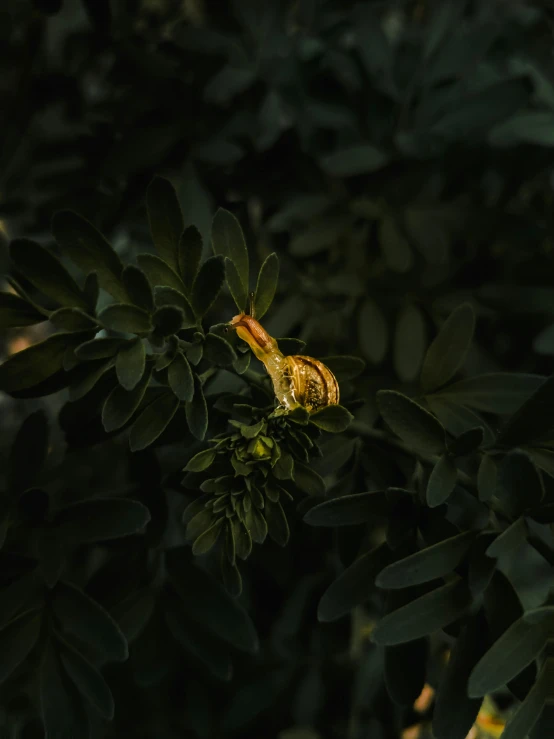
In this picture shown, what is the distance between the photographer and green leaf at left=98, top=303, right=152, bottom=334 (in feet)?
1.29

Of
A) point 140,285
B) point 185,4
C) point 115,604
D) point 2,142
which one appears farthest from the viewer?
point 185,4

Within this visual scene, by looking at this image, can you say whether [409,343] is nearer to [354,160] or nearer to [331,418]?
[354,160]

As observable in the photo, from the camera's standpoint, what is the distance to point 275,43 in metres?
0.79

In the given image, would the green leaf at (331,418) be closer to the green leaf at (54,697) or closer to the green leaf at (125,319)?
the green leaf at (125,319)

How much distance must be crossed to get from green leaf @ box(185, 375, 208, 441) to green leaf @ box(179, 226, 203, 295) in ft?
0.20

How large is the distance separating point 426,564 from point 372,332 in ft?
1.22

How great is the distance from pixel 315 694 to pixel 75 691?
46 cm

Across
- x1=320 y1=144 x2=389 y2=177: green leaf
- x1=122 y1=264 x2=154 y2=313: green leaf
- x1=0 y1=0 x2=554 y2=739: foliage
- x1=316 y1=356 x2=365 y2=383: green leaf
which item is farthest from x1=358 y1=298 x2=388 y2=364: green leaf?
x1=122 y1=264 x2=154 y2=313: green leaf

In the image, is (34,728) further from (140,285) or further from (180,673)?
(140,285)

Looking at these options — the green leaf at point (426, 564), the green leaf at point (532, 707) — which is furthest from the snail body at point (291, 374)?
the green leaf at point (532, 707)

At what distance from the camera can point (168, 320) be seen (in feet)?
1.29

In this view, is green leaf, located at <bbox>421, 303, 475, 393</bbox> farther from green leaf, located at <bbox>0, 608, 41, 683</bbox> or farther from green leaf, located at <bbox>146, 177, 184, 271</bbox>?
green leaf, located at <bbox>0, 608, 41, 683</bbox>

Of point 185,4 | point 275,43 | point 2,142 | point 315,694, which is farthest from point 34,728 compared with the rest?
point 185,4

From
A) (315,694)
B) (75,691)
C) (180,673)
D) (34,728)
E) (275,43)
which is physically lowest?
(315,694)
